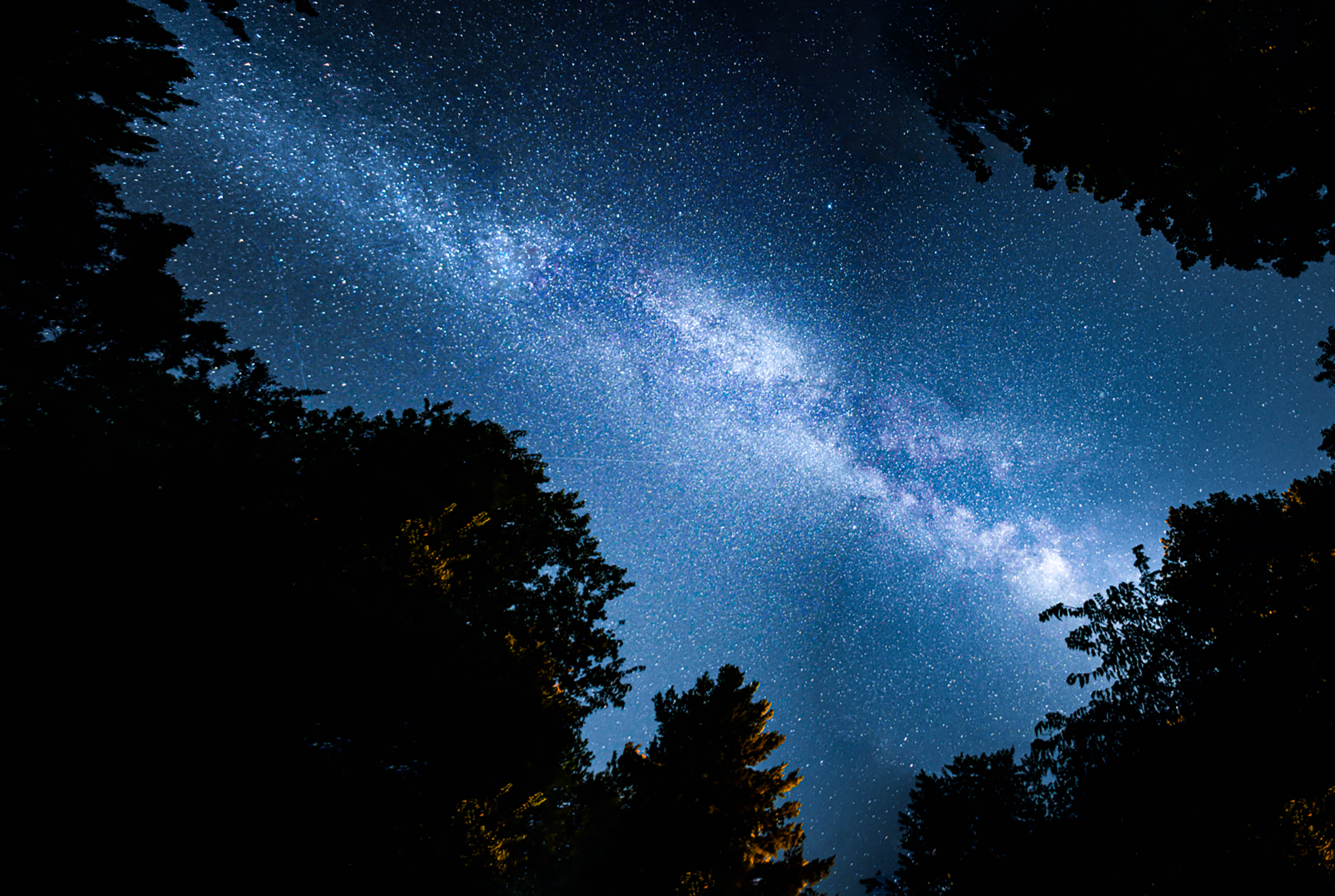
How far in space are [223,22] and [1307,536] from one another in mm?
17922

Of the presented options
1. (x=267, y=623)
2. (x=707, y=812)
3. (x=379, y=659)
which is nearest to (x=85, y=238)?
(x=267, y=623)

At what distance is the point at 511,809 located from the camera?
941 centimetres

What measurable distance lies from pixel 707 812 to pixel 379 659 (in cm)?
870

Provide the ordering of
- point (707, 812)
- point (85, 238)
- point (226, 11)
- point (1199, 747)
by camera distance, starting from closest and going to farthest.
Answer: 1. point (226, 11)
2. point (1199, 747)
3. point (85, 238)
4. point (707, 812)

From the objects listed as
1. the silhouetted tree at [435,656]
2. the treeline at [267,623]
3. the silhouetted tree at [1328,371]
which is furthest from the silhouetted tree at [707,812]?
the silhouetted tree at [1328,371]

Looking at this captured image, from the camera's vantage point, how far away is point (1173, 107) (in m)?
7.93

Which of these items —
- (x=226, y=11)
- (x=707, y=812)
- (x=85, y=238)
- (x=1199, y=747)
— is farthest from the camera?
(x=707, y=812)

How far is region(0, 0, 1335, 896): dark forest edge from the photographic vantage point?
5207mm

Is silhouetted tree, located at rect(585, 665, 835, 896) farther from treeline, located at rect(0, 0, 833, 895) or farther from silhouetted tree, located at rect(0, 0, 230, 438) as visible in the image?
silhouetted tree, located at rect(0, 0, 230, 438)

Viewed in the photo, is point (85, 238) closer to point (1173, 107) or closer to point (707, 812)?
point (707, 812)

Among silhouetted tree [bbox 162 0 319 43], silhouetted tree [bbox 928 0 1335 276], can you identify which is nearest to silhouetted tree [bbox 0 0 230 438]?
silhouetted tree [bbox 162 0 319 43]

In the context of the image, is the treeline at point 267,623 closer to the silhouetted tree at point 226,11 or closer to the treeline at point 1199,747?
the silhouetted tree at point 226,11

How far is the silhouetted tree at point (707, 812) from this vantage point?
34.7 feet

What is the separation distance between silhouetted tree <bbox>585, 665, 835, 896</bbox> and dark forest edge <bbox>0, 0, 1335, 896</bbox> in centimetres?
7
